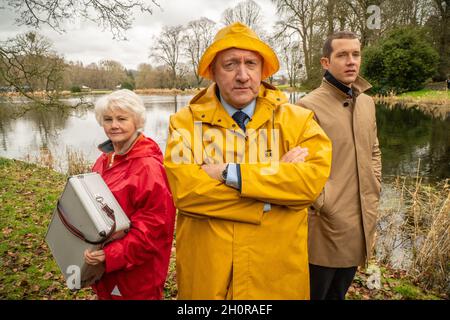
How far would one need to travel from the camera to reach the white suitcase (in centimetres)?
180

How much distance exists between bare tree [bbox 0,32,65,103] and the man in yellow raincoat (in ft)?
18.0

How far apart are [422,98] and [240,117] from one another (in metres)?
24.4

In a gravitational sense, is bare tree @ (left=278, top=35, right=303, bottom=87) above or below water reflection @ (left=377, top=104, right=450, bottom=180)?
above

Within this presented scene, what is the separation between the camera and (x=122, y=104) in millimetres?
2160

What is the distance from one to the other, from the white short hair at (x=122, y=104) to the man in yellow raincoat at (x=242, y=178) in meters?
0.44

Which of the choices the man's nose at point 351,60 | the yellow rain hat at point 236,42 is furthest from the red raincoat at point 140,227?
the man's nose at point 351,60

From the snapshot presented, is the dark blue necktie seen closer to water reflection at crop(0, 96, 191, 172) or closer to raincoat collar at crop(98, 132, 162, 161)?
raincoat collar at crop(98, 132, 162, 161)

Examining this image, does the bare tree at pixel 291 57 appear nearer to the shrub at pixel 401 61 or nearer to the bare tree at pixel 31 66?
the shrub at pixel 401 61

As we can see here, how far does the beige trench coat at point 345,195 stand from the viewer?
2268 mm

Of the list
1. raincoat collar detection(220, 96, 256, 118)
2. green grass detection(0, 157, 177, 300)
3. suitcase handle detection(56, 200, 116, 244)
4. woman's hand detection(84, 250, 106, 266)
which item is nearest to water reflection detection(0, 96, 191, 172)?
green grass detection(0, 157, 177, 300)

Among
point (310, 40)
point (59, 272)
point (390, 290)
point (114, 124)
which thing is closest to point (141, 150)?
point (114, 124)

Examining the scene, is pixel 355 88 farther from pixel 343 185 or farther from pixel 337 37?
pixel 343 185
